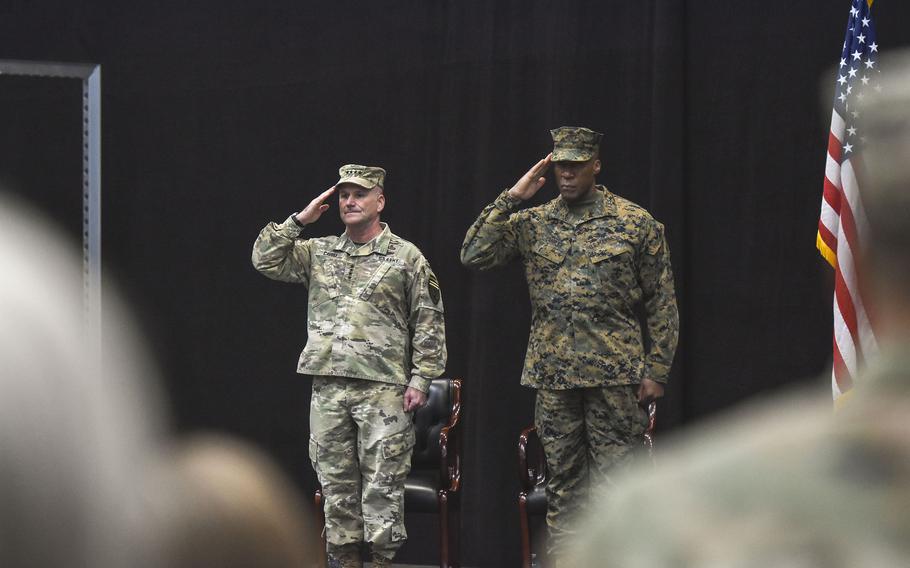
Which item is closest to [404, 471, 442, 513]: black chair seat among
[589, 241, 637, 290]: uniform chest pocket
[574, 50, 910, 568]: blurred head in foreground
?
[589, 241, 637, 290]: uniform chest pocket

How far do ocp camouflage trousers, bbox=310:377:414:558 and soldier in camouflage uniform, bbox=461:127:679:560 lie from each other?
0.51m

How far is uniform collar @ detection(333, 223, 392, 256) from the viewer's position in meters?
4.37

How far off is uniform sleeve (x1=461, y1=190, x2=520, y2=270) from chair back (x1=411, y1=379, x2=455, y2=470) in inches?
23.4

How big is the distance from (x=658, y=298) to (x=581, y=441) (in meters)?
0.56

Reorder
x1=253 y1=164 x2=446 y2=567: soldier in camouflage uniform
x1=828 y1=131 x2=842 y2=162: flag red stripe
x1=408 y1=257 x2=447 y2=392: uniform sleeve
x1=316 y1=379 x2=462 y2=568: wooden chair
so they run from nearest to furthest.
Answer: x1=828 y1=131 x2=842 y2=162: flag red stripe → x1=253 y1=164 x2=446 y2=567: soldier in camouflage uniform → x1=408 y1=257 x2=447 y2=392: uniform sleeve → x1=316 y1=379 x2=462 y2=568: wooden chair

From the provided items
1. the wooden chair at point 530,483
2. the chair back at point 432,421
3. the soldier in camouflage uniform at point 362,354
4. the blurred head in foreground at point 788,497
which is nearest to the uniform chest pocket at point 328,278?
the soldier in camouflage uniform at point 362,354

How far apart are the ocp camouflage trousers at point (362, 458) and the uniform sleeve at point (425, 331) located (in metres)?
0.11

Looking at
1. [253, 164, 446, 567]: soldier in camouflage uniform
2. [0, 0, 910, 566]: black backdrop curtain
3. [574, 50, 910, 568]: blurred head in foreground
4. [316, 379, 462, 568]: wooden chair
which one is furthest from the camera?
[0, 0, 910, 566]: black backdrop curtain

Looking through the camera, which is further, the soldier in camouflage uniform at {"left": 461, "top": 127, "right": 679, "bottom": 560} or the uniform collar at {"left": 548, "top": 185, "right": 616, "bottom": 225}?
the uniform collar at {"left": 548, "top": 185, "right": 616, "bottom": 225}

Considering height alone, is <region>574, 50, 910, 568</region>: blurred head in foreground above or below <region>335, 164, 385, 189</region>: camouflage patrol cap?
below

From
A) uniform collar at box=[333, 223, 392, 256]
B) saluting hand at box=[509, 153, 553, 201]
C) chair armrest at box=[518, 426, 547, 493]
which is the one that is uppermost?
saluting hand at box=[509, 153, 553, 201]

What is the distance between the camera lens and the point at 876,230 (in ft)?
1.37

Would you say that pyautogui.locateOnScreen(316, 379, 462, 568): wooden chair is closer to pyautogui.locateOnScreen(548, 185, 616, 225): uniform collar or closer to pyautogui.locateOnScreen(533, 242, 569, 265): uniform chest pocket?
pyautogui.locateOnScreen(533, 242, 569, 265): uniform chest pocket

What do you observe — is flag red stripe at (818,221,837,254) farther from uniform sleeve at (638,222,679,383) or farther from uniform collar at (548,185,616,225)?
uniform collar at (548,185,616,225)
